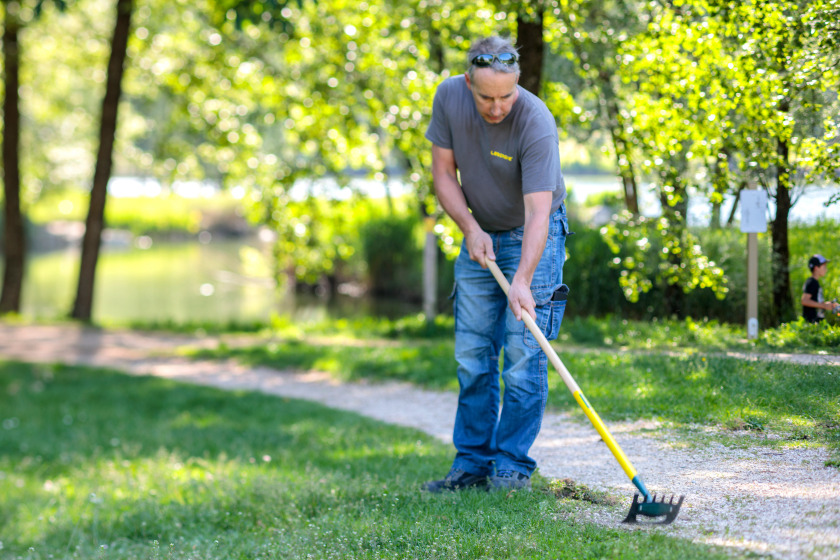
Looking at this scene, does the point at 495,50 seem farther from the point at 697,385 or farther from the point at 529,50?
the point at 529,50

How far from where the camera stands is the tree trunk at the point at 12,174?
14758 millimetres

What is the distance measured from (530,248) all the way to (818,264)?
48.0 inches

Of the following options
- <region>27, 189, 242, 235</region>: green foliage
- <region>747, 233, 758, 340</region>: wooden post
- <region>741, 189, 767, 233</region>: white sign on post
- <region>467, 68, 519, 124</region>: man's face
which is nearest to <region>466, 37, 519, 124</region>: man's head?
<region>467, 68, 519, 124</region>: man's face

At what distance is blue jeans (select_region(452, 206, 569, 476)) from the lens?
3879 mm

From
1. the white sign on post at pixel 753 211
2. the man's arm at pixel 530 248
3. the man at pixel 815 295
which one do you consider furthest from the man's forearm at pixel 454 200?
the man at pixel 815 295

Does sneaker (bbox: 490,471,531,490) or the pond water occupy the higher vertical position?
the pond water

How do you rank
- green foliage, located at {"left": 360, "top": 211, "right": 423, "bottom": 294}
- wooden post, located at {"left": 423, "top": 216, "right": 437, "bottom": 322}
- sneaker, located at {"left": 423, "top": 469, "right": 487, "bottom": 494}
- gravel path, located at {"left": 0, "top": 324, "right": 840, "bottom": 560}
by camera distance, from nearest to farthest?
1. gravel path, located at {"left": 0, "top": 324, "right": 840, "bottom": 560}
2. sneaker, located at {"left": 423, "top": 469, "right": 487, "bottom": 494}
3. wooden post, located at {"left": 423, "top": 216, "right": 437, "bottom": 322}
4. green foliage, located at {"left": 360, "top": 211, "right": 423, "bottom": 294}

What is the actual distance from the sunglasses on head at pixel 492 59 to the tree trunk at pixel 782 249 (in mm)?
1219

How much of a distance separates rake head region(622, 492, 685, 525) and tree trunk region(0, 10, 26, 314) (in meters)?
14.4

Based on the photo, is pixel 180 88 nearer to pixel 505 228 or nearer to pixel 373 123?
pixel 373 123

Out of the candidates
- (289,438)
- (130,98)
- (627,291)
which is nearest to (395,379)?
(289,438)

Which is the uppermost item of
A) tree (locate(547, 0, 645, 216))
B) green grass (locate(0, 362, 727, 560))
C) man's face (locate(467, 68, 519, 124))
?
tree (locate(547, 0, 645, 216))

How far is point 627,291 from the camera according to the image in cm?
460

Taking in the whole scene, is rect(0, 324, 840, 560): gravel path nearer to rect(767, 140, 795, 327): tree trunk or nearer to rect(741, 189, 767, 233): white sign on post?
rect(767, 140, 795, 327): tree trunk
